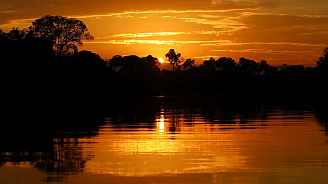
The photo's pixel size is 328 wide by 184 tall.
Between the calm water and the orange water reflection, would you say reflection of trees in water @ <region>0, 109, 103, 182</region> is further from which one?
the orange water reflection

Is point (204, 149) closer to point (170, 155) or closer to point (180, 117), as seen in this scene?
point (170, 155)

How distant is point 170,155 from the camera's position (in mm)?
25672

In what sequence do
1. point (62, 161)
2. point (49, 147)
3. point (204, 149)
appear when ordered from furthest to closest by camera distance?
1. point (49, 147)
2. point (204, 149)
3. point (62, 161)

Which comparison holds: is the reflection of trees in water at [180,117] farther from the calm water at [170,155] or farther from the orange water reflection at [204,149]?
the calm water at [170,155]

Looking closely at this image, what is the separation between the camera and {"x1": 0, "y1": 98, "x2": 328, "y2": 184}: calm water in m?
20.4

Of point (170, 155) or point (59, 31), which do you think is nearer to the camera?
point (170, 155)

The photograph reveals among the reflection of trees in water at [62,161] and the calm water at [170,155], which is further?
the reflection of trees in water at [62,161]

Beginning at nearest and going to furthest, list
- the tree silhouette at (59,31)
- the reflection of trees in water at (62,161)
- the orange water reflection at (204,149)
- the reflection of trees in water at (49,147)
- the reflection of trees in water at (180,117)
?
the reflection of trees in water at (62,161), the orange water reflection at (204,149), the reflection of trees in water at (49,147), the reflection of trees in water at (180,117), the tree silhouette at (59,31)

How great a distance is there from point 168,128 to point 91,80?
71.2m

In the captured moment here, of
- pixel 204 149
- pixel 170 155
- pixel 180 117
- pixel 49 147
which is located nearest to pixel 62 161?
pixel 170 155

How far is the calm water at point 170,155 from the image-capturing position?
66.9ft

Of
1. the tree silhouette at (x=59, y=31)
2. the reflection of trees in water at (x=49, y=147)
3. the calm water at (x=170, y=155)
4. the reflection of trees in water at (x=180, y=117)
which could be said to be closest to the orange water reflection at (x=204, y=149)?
the calm water at (x=170, y=155)

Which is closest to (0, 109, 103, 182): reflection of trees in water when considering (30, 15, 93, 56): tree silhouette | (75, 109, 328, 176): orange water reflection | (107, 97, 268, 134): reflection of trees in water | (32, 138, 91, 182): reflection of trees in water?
(32, 138, 91, 182): reflection of trees in water

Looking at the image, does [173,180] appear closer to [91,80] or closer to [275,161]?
[275,161]
